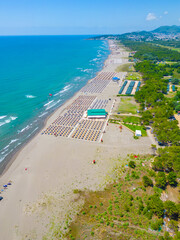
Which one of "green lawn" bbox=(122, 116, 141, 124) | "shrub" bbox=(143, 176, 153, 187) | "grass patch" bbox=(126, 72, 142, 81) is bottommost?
"shrub" bbox=(143, 176, 153, 187)

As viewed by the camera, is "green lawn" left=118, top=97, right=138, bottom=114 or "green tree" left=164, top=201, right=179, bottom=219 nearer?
"green tree" left=164, top=201, right=179, bottom=219

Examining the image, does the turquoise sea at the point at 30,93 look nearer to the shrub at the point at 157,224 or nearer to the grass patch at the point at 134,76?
the grass patch at the point at 134,76

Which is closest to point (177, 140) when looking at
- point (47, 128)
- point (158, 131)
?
point (158, 131)

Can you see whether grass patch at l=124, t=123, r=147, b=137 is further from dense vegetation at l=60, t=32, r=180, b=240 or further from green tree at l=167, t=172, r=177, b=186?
green tree at l=167, t=172, r=177, b=186

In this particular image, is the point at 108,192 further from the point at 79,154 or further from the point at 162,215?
the point at 79,154

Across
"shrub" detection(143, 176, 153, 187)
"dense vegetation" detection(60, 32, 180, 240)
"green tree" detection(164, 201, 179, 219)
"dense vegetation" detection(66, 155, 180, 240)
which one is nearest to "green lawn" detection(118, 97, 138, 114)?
"dense vegetation" detection(60, 32, 180, 240)

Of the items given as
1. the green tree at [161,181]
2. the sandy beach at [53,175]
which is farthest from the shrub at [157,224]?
the sandy beach at [53,175]

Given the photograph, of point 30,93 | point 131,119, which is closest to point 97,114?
point 131,119

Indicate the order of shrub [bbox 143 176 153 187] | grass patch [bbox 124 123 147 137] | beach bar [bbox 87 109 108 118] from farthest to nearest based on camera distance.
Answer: beach bar [bbox 87 109 108 118] < grass patch [bbox 124 123 147 137] < shrub [bbox 143 176 153 187]
